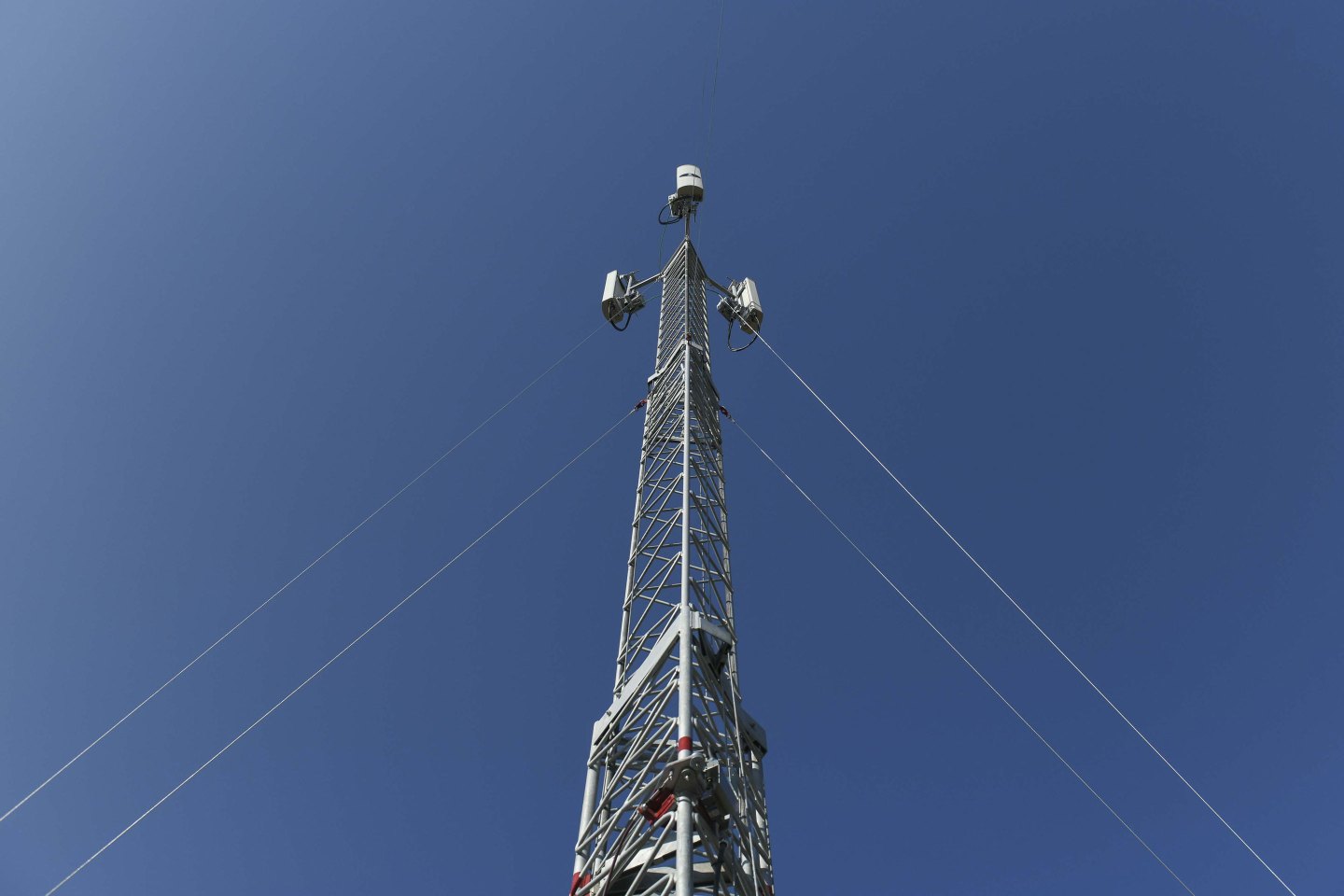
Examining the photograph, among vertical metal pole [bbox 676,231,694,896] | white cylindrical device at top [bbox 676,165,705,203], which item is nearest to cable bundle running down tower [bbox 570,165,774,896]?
vertical metal pole [bbox 676,231,694,896]

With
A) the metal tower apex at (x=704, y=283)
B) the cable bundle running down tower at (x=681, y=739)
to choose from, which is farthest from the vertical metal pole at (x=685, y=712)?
the metal tower apex at (x=704, y=283)

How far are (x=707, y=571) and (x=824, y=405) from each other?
1187 centimetres

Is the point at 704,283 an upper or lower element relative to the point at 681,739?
upper

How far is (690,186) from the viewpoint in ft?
105

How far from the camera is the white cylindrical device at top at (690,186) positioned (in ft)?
105

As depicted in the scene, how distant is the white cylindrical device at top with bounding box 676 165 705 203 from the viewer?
1256 inches

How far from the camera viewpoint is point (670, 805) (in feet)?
44.1

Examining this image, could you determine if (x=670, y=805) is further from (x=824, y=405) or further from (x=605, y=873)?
(x=824, y=405)

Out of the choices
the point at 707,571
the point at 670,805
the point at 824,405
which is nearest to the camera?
the point at 670,805

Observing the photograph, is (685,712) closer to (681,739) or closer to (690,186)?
(681,739)

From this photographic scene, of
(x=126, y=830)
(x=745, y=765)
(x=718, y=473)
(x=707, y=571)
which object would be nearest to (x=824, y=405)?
(x=718, y=473)

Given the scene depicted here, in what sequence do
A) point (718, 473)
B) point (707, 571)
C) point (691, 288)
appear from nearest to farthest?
point (707, 571)
point (718, 473)
point (691, 288)

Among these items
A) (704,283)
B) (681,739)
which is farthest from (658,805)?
(704,283)

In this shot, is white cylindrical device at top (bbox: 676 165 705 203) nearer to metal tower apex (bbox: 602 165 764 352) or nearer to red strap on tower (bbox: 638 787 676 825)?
metal tower apex (bbox: 602 165 764 352)
